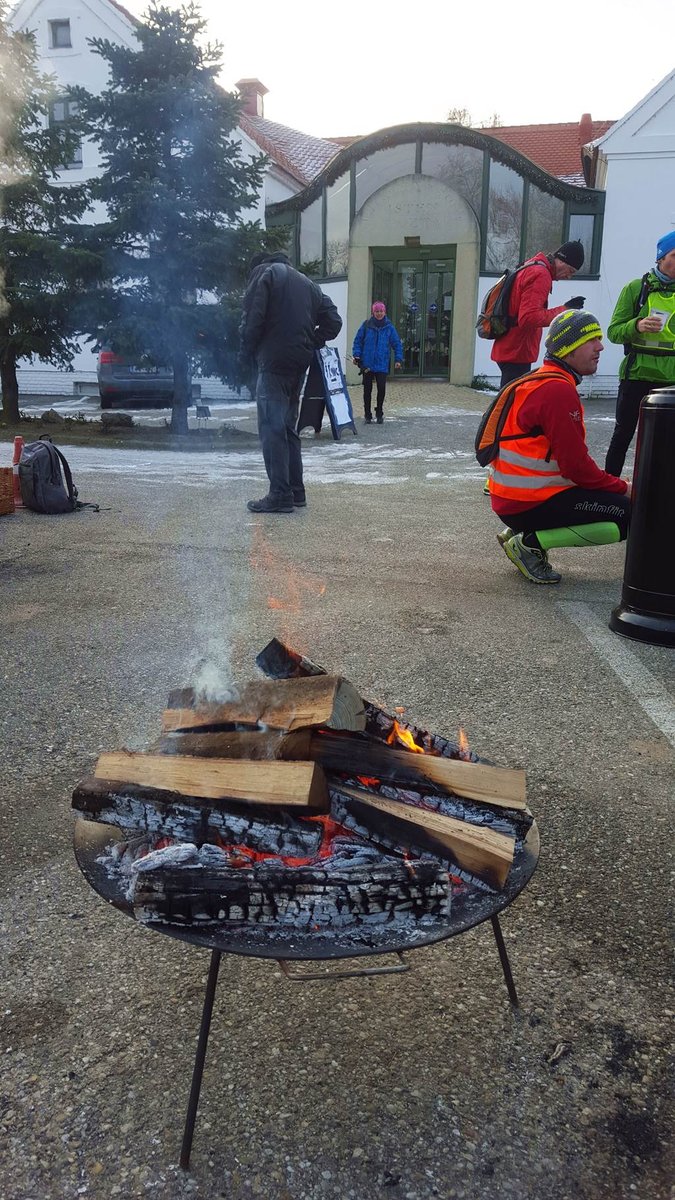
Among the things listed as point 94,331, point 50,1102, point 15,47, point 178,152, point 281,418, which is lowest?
point 50,1102

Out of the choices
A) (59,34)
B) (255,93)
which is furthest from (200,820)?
(255,93)

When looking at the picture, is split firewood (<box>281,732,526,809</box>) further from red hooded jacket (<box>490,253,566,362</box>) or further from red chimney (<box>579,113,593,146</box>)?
red chimney (<box>579,113,593,146</box>)

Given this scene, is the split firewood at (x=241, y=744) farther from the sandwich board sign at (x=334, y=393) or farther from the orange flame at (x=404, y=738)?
the sandwich board sign at (x=334, y=393)

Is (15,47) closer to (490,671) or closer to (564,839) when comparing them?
(490,671)

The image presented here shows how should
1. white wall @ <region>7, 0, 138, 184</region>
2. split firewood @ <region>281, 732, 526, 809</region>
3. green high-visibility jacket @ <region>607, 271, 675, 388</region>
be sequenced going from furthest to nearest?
1. white wall @ <region>7, 0, 138, 184</region>
2. green high-visibility jacket @ <region>607, 271, 675, 388</region>
3. split firewood @ <region>281, 732, 526, 809</region>

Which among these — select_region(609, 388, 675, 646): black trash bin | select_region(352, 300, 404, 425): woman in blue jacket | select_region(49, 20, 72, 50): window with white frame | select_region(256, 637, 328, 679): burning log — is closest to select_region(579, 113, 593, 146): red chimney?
select_region(49, 20, 72, 50): window with white frame

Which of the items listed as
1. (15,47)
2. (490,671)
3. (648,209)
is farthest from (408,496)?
(648,209)

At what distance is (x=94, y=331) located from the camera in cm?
1208

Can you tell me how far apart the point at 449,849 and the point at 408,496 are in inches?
280

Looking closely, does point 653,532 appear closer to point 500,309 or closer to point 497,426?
point 497,426

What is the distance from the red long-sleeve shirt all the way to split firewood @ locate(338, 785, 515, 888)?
3.52 meters

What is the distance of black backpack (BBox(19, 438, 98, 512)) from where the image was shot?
24.4ft

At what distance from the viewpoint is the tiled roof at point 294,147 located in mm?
24812

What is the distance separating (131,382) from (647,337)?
1004 centimetres
